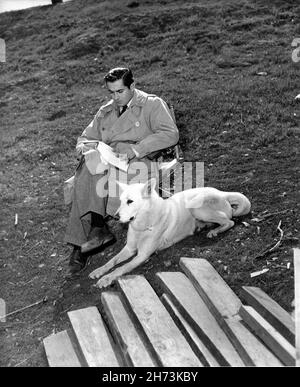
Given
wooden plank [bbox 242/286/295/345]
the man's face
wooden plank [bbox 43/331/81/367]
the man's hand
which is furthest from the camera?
the man's hand

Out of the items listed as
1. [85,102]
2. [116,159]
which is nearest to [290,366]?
[116,159]

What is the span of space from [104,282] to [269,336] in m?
2.48

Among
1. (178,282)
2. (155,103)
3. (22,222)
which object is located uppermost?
(155,103)

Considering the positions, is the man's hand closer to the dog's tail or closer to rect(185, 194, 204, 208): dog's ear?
rect(185, 194, 204, 208): dog's ear

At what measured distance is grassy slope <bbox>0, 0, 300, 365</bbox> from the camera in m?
6.80

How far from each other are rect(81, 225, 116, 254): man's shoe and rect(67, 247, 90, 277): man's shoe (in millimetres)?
260

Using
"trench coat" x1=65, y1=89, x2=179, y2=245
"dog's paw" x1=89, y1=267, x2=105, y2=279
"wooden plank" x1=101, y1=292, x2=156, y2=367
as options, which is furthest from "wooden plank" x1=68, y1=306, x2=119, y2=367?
"trench coat" x1=65, y1=89, x2=179, y2=245

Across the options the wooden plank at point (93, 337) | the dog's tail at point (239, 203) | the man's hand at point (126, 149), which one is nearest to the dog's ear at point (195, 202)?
the dog's tail at point (239, 203)

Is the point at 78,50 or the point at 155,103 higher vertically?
the point at 155,103

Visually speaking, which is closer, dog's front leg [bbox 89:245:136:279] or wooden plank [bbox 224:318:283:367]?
wooden plank [bbox 224:318:283:367]

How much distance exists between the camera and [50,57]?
1791 cm

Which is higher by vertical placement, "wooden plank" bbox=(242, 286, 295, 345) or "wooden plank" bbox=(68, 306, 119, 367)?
"wooden plank" bbox=(242, 286, 295, 345)

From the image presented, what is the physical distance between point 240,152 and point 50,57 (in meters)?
10.4
